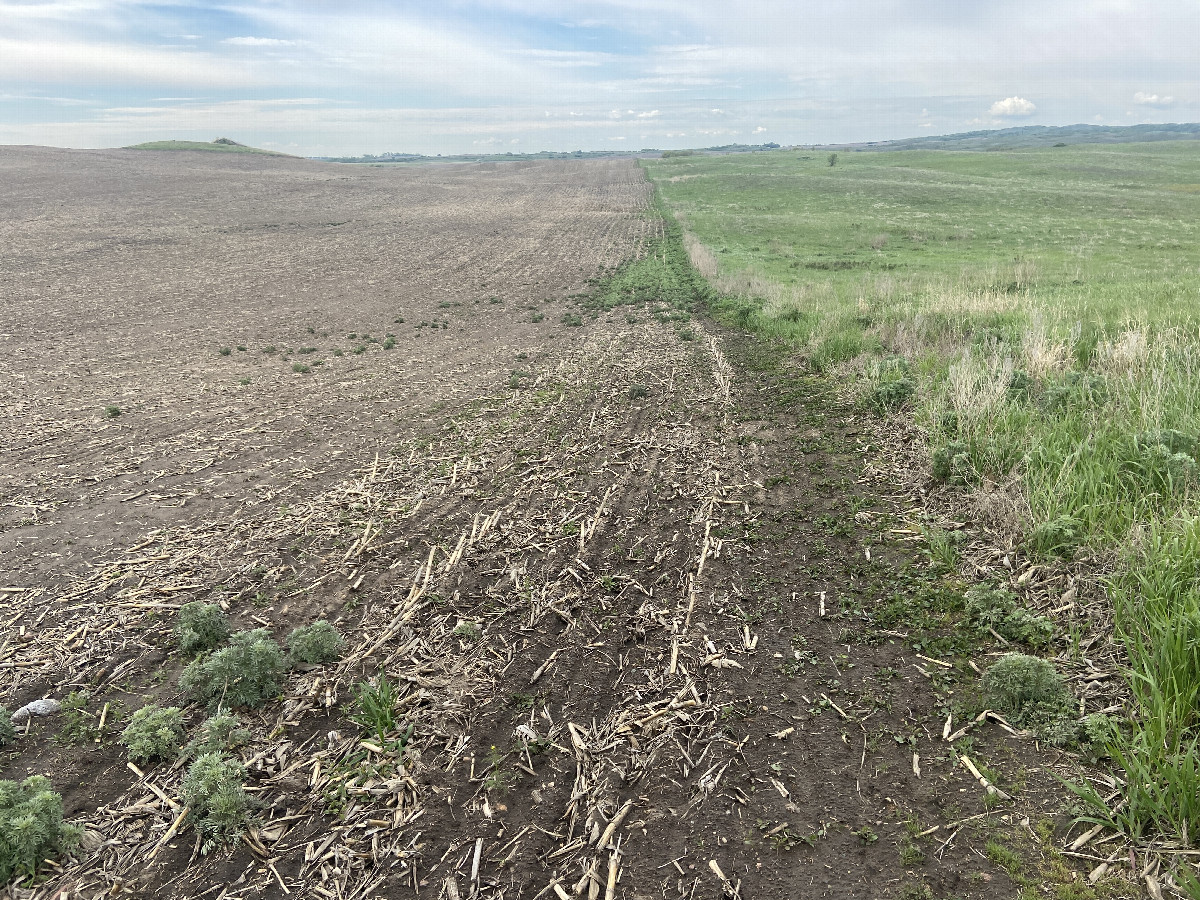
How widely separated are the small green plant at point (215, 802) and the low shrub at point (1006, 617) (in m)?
5.85

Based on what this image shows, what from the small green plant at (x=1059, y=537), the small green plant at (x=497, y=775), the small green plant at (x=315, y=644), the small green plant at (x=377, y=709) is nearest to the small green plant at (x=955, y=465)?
the small green plant at (x=1059, y=537)

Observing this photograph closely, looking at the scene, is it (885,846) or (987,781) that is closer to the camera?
(885,846)

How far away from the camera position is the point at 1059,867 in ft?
11.6

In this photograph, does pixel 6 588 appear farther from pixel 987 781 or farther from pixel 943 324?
pixel 943 324

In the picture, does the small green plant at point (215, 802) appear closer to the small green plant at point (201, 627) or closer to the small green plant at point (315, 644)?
the small green plant at point (315, 644)

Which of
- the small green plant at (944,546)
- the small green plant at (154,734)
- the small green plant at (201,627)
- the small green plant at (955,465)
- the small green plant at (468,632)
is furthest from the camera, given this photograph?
the small green plant at (955,465)

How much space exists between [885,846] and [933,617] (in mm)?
2519

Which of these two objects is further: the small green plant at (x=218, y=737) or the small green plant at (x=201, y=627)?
the small green plant at (x=201, y=627)

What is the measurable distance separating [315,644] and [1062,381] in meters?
10.5

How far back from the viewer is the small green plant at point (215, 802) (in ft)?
13.2

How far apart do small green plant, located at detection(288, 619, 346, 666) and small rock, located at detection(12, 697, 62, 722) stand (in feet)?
5.83

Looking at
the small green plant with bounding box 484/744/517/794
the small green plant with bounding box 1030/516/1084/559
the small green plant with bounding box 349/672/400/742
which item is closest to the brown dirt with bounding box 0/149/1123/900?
the small green plant with bounding box 484/744/517/794

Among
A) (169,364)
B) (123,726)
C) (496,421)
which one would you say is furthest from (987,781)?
(169,364)

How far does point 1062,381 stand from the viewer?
946 centimetres
